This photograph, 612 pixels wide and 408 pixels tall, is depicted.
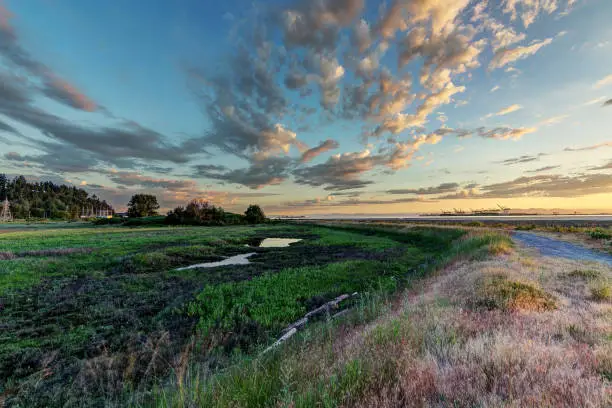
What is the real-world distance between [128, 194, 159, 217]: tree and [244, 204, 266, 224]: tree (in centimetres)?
5441

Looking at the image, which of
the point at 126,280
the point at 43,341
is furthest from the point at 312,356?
the point at 126,280

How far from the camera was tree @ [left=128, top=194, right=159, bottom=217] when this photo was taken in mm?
129875

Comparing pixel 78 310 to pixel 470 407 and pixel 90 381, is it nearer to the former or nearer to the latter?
pixel 90 381

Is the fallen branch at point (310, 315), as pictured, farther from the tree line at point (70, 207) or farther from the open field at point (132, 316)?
the tree line at point (70, 207)

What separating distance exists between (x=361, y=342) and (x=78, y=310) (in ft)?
48.6

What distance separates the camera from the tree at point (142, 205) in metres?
130

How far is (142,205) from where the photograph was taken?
132750mm

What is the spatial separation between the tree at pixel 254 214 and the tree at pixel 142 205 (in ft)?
179

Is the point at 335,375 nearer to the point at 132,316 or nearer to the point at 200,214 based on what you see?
the point at 132,316

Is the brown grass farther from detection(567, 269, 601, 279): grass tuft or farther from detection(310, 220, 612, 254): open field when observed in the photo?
detection(310, 220, 612, 254): open field

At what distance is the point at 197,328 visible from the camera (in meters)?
11.3

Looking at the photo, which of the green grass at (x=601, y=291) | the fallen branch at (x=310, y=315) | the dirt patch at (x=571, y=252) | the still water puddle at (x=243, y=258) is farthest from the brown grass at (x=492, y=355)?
the still water puddle at (x=243, y=258)

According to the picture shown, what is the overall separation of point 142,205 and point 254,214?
5949 cm

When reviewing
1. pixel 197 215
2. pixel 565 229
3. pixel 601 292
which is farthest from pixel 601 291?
pixel 197 215
